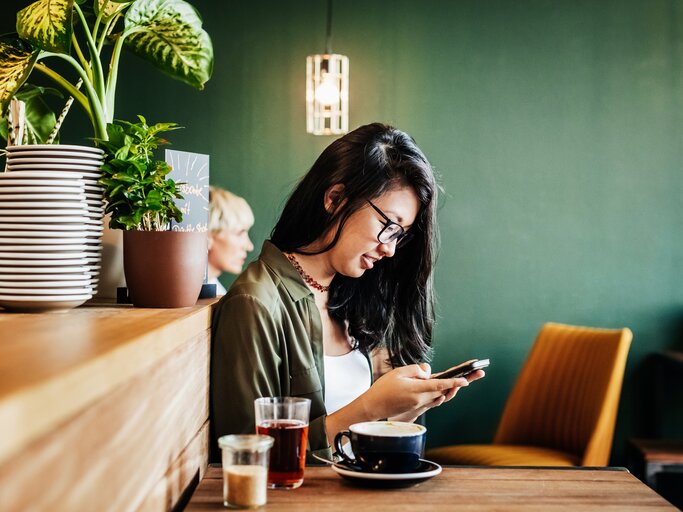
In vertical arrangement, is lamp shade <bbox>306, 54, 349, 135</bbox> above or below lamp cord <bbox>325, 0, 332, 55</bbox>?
below

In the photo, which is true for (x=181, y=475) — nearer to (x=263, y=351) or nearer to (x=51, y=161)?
(x=263, y=351)

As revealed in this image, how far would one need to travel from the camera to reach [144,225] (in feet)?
4.39

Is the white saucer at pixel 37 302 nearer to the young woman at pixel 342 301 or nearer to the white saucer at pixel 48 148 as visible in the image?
the white saucer at pixel 48 148

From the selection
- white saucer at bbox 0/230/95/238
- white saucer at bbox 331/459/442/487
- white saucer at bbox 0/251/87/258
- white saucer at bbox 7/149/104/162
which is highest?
white saucer at bbox 7/149/104/162

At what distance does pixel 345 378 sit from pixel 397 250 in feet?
1.30

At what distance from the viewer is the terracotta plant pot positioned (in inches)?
50.7

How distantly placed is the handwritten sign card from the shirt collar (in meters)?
0.19

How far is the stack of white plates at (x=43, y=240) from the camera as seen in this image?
1149 mm

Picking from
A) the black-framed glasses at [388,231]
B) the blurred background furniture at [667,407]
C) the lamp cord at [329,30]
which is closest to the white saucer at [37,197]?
the black-framed glasses at [388,231]

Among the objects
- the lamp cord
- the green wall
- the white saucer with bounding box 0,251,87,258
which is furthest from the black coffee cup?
the lamp cord

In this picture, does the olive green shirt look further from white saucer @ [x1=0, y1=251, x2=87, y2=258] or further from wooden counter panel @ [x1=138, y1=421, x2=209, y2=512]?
white saucer @ [x1=0, y1=251, x2=87, y2=258]

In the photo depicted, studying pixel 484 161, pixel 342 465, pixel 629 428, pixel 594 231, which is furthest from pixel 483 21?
pixel 342 465

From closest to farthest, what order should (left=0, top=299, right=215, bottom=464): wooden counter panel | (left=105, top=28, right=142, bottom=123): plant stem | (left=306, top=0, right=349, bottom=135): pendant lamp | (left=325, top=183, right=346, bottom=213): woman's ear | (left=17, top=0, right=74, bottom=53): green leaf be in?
(left=0, top=299, right=215, bottom=464): wooden counter panel → (left=17, top=0, right=74, bottom=53): green leaf → (left=105, top=28, right=142, bottom=123): plant stem → (left=325, top=183, right=346, bottom=213): woman's ear → (left=306, top=0, right=349, bottom=135): pendant lamp

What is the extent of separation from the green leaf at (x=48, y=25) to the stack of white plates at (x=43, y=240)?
31 centimetres
